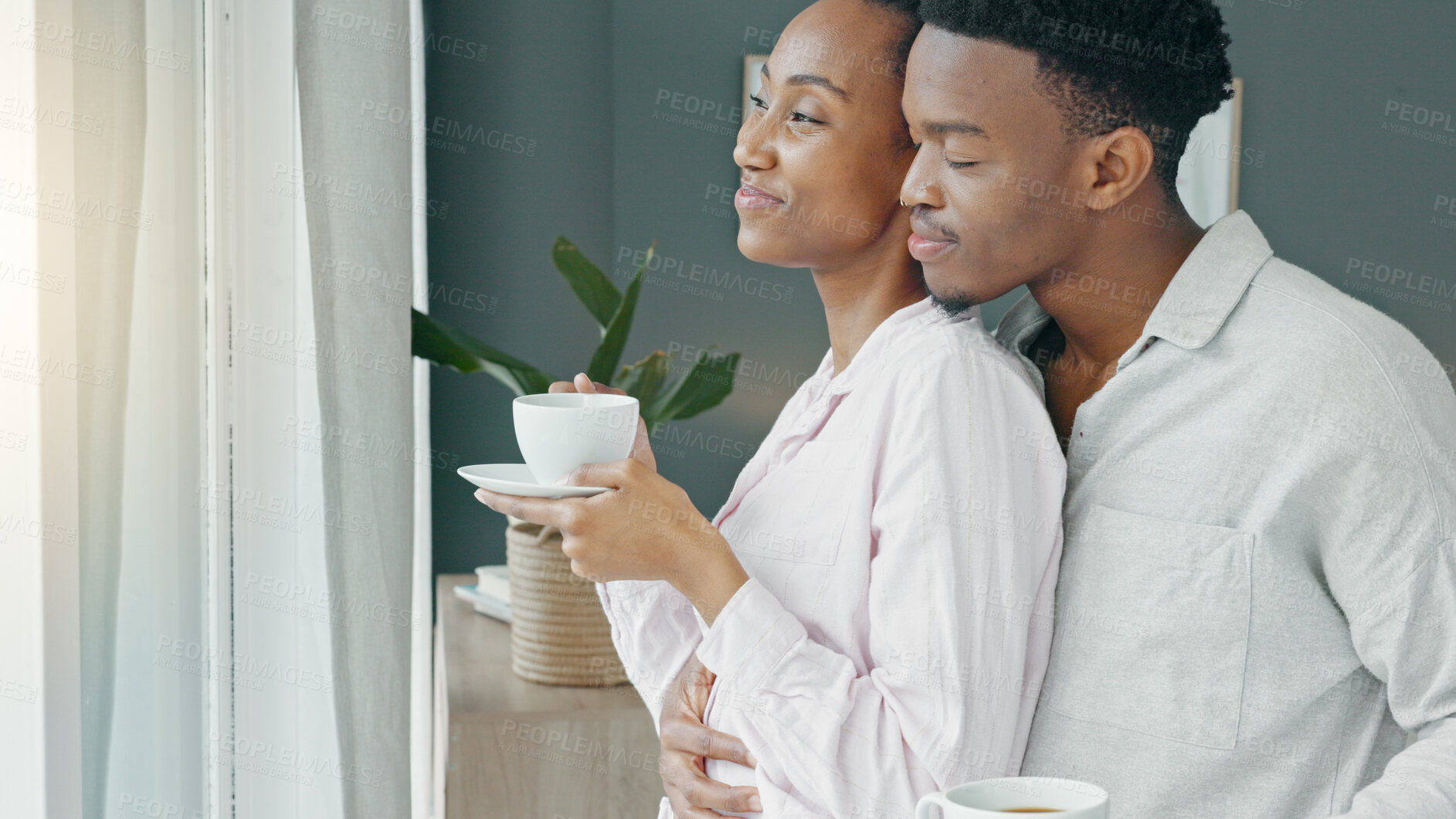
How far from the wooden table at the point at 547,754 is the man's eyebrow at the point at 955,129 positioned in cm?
106

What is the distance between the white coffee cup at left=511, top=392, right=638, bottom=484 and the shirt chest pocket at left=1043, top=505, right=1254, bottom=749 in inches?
14.3

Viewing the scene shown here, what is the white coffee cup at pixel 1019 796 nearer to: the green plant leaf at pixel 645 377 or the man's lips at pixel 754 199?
the man's lips at pixel 754 199

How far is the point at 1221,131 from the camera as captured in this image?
2998 millimetres

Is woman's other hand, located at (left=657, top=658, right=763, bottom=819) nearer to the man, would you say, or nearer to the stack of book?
the man

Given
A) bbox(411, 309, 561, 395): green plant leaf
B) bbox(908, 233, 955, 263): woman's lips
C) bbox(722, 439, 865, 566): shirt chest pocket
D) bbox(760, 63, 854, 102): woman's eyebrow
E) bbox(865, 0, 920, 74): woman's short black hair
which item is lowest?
bbox(722, 439, 865, 566): shirt chest pocket

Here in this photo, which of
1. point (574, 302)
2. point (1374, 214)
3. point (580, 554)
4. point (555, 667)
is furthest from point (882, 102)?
point (1374, 214)

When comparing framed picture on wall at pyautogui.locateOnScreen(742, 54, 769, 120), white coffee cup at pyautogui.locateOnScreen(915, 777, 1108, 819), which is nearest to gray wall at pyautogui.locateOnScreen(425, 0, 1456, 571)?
framed picture on wall at pyautogui.locateOnScreen(742, 54, 769, 120)

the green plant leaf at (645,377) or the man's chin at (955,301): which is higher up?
the man's chin at (955,301)

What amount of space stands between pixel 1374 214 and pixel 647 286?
1.95m

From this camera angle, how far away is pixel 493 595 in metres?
2.12

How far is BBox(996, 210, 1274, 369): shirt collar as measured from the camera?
2.86 ft

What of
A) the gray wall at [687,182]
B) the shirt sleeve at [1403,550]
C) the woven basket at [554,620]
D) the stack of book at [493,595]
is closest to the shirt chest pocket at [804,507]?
the shirt sleeve at [1403,550]

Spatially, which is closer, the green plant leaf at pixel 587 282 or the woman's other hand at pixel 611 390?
the woman's other hand at pixel 611 390

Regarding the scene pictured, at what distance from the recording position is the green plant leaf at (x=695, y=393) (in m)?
1.81
